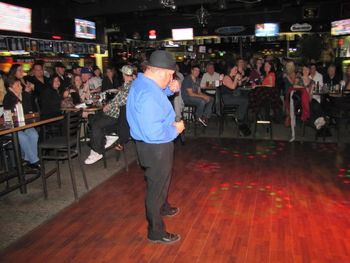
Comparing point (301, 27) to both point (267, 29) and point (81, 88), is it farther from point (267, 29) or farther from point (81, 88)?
point (81, 88)

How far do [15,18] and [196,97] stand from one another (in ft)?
15.3

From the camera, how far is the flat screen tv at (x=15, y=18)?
25.4ft

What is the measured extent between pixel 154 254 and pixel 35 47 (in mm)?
7733

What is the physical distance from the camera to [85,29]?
37.7ft

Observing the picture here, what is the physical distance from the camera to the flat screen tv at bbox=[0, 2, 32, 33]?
25.4 ft

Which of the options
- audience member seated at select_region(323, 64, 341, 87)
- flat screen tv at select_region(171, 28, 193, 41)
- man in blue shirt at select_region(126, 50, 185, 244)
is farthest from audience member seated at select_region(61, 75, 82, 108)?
flat screen tv at select_region(171, 28, 193, 41)

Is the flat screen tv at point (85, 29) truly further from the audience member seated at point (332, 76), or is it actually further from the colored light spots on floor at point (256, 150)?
the audience member seated at point (332, 76)

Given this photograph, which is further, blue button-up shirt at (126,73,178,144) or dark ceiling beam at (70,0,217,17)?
dark ceiling beam at (70,0,217,17)

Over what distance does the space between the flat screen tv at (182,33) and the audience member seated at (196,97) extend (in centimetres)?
684

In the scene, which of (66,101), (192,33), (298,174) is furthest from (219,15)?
(298,174)

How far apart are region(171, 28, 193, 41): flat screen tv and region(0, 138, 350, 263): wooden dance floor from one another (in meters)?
10.00

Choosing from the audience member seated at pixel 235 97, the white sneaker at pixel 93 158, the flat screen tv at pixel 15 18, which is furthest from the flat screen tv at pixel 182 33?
the white sneaker at pixel 93 158

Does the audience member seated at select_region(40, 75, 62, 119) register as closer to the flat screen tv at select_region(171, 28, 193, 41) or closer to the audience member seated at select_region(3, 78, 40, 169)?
the audience member seated at select_region(3, 78, 40, 169)

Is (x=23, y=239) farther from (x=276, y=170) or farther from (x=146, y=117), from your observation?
(x=276, y=170)
